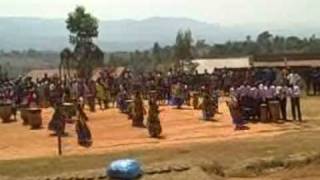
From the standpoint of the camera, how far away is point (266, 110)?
30156 millimetres

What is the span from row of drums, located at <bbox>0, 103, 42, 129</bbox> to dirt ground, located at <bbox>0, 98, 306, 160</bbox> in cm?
28

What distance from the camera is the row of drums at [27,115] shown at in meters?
31.4

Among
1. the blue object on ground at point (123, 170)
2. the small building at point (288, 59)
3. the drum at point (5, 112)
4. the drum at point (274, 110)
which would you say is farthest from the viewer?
the small building at point (288, 59)

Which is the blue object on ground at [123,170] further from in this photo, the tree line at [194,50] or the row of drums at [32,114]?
the tree line at [194,50]

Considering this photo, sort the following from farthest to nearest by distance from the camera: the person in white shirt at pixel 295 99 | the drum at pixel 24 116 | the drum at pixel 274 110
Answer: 1. the drum at pixel 24 116
2. the drum at pixel 274 110
3. the person in white shirt at pixel 295 99

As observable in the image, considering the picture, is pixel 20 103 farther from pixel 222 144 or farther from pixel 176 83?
pixel 222 144

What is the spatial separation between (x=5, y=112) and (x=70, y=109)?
3.66 m

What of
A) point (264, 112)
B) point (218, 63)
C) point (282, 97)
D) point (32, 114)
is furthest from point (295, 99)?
point (218, 63)

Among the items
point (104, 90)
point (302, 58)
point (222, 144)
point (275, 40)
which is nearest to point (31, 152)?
point (222, 144)

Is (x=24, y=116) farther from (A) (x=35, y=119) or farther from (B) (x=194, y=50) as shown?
(B) (x=194, y=50)

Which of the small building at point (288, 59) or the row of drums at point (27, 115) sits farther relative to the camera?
the small building at point (288, 59)

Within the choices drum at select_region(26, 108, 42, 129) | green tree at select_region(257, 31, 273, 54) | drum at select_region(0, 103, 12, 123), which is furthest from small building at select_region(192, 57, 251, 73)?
green tree at select_region(257, 31, 273, 54)

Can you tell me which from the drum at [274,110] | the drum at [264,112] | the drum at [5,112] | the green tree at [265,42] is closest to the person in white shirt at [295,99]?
the drum at [274,110]

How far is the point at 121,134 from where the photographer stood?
28797mm
